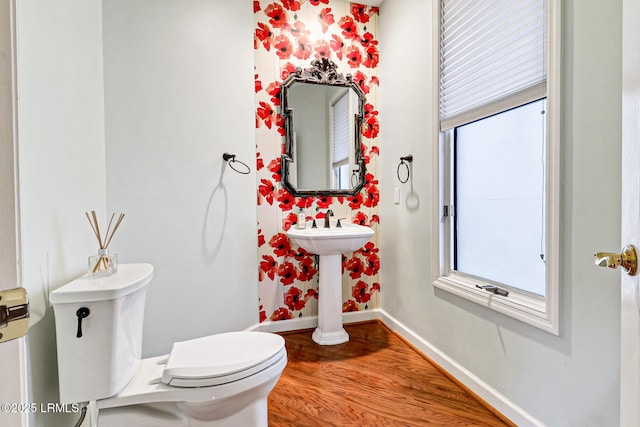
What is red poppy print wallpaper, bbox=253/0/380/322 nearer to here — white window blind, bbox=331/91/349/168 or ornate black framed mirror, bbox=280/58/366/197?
ornate black framed mirror, bbox=280/58/366/197

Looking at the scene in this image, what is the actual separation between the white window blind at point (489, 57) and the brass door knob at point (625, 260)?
893 mm

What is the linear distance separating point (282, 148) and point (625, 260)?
2089 millimetres

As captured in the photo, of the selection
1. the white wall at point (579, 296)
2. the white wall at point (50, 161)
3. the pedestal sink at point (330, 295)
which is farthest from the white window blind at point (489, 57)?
the white wall at point (50, 161)

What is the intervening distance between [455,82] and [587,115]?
0.83 meters

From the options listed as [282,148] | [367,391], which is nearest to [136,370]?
[367,391]

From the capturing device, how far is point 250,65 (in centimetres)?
221

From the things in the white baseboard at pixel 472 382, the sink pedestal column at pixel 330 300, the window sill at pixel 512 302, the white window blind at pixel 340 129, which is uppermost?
the white window blind at pixel 340 129

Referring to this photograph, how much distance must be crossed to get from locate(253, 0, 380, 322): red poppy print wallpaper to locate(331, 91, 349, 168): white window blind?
17cm

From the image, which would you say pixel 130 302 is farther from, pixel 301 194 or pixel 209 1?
pixel 209 1

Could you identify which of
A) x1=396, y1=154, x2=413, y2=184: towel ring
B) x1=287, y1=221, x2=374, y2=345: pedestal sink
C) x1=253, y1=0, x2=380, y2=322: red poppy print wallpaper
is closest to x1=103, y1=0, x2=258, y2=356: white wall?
x1=253, y1=0, x2=380, y2=322: red poppy print wallpaper

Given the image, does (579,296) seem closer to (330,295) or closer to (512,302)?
(512,302)

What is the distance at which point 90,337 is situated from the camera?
106cm

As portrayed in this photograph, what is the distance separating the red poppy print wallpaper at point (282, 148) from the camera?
7.73ft

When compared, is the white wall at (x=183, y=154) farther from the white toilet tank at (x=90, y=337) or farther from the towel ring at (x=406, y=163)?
the towel ring at (x=406, y=163)
